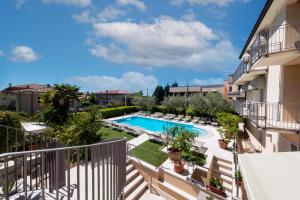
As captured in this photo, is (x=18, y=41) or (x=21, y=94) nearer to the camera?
(x=18, y=41)

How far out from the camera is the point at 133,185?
12.1 metres

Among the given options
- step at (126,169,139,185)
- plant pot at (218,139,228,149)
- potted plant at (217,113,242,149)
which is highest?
potted plant at (217,113,242,149)

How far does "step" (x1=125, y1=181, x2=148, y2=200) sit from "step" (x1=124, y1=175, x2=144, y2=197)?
0.61 feet

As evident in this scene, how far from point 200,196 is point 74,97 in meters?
26.8

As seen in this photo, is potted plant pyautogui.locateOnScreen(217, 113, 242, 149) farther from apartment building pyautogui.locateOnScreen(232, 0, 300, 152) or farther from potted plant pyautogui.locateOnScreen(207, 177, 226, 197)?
potted plant pyautogui.locateOnScreen(207, 177, 226, 197)

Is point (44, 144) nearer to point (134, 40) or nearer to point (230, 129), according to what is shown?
point (230, 129)

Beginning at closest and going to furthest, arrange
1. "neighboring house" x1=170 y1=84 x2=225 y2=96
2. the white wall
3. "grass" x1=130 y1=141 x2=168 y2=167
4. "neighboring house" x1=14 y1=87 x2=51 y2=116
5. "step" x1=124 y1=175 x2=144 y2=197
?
"step" x1=124 y1=175 x2=144 y2=197
the white wall
"grass" x1=130 y1=141 x2=168 y2=167
"neighboring house" x1=14 y1=87 x2=51 y2=116
"neighboring house" x1=170 y1=84 x2=225 y2=96

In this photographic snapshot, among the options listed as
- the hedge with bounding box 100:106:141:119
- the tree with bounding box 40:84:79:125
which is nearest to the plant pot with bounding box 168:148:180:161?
the tree with bounding box 40:84:79:125

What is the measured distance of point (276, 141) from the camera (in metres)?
12.1

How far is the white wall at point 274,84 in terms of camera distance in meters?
12.1

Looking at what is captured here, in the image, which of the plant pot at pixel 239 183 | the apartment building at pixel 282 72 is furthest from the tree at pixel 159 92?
the plant pot at pixel 239 183

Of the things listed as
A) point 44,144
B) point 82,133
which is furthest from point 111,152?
point 82,133

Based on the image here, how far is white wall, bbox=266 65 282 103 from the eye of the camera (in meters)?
12.1

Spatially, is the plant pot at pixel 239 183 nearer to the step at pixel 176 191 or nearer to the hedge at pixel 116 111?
the step at pixel 176 191
